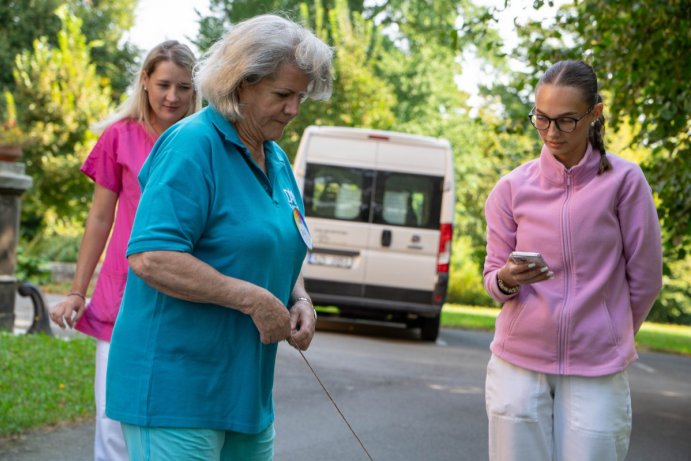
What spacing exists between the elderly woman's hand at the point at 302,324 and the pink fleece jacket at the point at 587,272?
0.77 meters

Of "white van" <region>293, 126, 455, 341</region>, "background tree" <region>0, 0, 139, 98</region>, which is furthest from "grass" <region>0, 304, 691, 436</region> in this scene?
"background tree" <region>0, 0, 139, 98</region>

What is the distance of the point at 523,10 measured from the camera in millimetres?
10445

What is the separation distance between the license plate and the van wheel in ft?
4.90

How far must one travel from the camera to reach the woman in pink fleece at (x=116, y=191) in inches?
173

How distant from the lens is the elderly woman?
110 inches

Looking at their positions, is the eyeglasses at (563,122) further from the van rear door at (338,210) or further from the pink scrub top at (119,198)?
the van rear door at (338,210)

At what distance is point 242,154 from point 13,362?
685 cm

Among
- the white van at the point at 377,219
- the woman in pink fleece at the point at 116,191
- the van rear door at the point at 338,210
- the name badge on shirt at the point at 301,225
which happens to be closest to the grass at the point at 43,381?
the woman in pink fleece at the point at 116,191

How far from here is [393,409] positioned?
909 cm

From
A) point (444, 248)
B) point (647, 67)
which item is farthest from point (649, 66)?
point (444, 248)

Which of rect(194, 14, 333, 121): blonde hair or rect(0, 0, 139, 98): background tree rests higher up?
rect(0, 0, 139, 98): background tree

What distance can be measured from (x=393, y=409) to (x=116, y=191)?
4970 millimetres

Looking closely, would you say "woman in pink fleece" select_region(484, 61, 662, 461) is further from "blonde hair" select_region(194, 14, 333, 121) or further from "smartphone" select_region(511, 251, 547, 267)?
"blonde hair" select_region(194, 14, 333, 121)

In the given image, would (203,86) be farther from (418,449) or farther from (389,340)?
(389,340)
